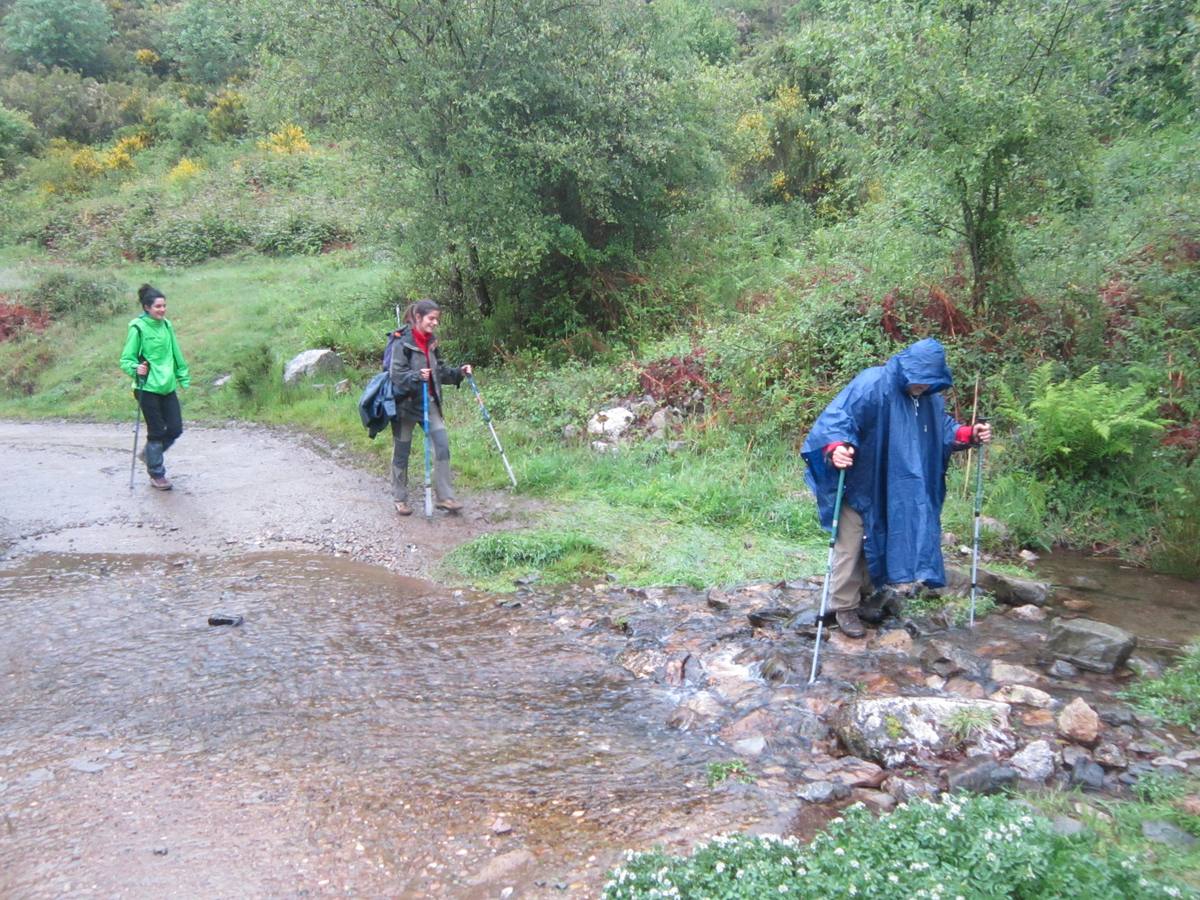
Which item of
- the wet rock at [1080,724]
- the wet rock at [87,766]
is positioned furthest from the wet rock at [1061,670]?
the wet rock at [87,766]

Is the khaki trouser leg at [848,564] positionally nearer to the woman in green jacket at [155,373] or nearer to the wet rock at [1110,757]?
the wet rock at [1110,757]

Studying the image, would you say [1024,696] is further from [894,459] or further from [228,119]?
[228,119]

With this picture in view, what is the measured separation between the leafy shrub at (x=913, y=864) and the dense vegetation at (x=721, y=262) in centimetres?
372

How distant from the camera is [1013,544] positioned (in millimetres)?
8086

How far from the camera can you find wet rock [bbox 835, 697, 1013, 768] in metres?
4.62

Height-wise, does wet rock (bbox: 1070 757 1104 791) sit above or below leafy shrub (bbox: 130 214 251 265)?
below

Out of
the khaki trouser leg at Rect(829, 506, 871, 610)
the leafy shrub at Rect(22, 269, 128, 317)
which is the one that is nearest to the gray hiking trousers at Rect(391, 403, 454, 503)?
the khaki trouser leg at Rect(829, 506, 871, 610)

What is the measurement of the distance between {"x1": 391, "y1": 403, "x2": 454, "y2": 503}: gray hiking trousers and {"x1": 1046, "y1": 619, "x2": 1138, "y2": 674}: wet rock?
5442 millimetres

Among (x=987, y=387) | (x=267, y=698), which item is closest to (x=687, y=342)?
(x=987, y=387)

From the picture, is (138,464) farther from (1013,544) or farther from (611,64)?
(1013,544)

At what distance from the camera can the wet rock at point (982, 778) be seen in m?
4.24

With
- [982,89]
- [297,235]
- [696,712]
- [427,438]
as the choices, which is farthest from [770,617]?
[297,235]

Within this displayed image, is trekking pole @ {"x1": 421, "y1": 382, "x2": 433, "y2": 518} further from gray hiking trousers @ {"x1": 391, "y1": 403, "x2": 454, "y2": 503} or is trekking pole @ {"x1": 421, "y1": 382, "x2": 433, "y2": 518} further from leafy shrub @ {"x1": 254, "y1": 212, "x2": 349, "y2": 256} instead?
leafy shrub @ {"x1": 254, "y1": 212, "x2": 349, "y2": 256}

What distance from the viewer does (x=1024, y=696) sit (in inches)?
204
